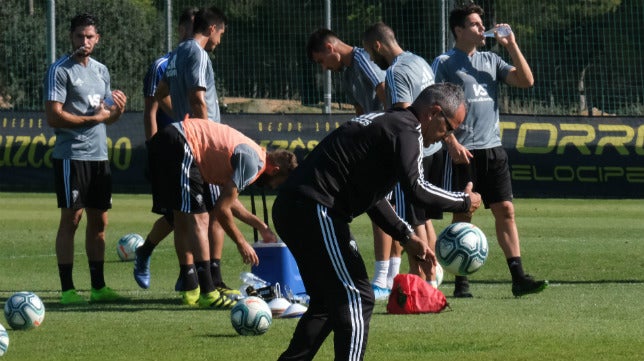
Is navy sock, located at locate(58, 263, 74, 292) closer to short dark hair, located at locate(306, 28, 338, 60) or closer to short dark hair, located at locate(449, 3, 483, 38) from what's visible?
short dark hair, located at locate(306, 28, 338, 60)

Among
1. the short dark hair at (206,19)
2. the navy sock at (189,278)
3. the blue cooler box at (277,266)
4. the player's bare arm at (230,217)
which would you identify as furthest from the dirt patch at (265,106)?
the player's bare arm at (230,217)

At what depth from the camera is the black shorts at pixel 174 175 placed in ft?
32.4

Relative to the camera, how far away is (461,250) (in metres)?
9.08

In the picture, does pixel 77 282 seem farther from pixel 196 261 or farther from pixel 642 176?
pixel 642 176

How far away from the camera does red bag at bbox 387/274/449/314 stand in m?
9.45

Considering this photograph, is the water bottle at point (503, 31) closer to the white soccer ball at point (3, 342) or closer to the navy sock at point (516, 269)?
the navy sock at point (516, 269)

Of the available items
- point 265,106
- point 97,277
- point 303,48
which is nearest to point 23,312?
point 97,277

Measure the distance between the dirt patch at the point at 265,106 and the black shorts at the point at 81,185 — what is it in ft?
43.5

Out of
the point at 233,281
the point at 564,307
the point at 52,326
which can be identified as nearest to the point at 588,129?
the point at 233,281

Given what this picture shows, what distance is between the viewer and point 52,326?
9164 mm

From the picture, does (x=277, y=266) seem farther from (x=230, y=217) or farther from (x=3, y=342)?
(x=3, y=342)

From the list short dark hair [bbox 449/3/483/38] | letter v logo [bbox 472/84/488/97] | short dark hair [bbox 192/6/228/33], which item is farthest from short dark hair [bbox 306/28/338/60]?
letter v logo [bbox 472/84/488/97]

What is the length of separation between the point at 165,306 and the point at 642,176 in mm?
13518

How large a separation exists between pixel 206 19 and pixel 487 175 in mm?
2661
